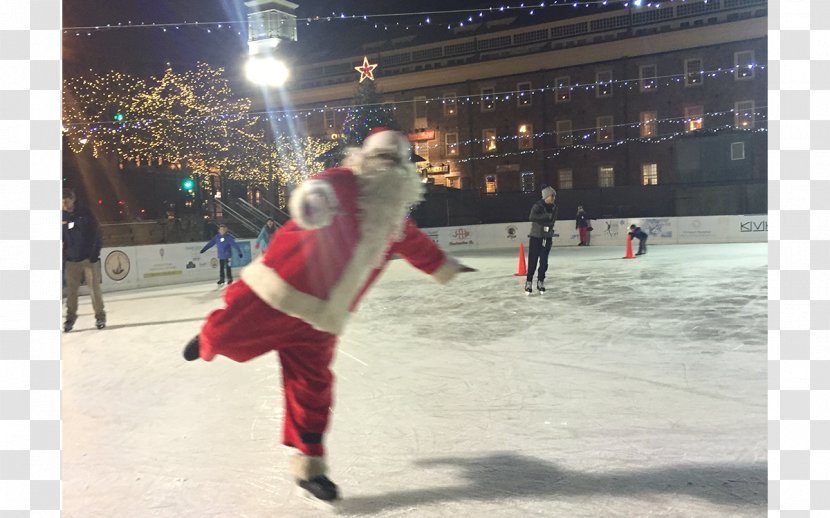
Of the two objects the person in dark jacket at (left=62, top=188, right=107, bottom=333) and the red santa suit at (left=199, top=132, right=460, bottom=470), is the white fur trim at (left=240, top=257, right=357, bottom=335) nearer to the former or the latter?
the red santa suit at (left=199, top=132, right=460, bottom=470)

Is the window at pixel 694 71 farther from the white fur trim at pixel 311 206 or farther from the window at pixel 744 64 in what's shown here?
the white fur trim at pixel 311 206

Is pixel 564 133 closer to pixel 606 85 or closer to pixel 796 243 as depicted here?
pixel 606 85

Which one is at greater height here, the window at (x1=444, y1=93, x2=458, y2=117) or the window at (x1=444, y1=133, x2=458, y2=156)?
the window at (x1=444, y1=93, x2=458, y2=117)

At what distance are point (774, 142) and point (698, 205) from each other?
27424 millimetres

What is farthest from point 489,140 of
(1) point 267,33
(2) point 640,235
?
(1) point 267,33

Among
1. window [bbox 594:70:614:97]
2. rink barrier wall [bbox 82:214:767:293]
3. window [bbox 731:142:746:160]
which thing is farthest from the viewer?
window [bbox 594:70:614:97]

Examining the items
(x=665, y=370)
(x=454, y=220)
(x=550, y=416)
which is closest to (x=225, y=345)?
(x=550, y=416)

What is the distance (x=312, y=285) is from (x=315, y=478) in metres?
0.84

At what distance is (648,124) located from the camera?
97.9 ft

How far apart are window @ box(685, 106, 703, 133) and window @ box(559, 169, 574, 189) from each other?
6240mm

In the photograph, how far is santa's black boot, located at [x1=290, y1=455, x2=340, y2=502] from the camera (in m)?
2.37

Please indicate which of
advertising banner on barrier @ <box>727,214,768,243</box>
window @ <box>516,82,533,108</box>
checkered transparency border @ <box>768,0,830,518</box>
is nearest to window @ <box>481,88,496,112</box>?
window @ <box>516,82,533,108</box>

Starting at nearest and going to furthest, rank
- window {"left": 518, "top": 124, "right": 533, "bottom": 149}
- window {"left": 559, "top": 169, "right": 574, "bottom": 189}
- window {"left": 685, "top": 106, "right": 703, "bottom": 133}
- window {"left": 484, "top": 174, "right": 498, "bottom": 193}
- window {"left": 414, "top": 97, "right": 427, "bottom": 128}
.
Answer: window {"left": 685, "top": 106, "right": 703, "bottom": 133}
window {"left": 559, "top": 169, "right": 574, "bottom": 189}
window {"left": 518, "top": 124, "right": 533, "bottom": 149}
window {"left": 484, "top": 174, "right": 498, "bottom": 193}
window {"left": 414, "top": 97, "right": 427, "bottom": 128}

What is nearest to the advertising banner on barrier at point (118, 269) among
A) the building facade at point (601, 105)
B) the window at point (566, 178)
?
the building facade at point (601, 105)
